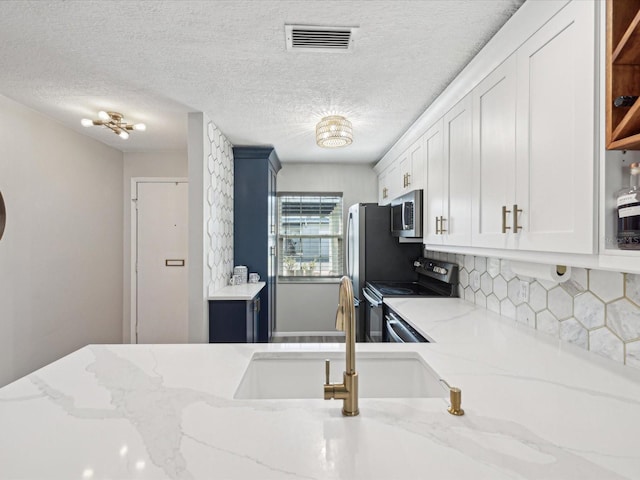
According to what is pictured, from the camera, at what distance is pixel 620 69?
92 cm

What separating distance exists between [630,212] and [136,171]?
4480 mm

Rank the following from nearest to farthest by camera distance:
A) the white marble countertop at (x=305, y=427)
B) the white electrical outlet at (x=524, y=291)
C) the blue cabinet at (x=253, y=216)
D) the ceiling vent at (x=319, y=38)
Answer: the white marble countertop at (x=305, y=427) → the ceiling vent at (x=319, y=38) → the white electrical outlet at (x=524, y=291) → the blue cabinet at (x=253, y=216)

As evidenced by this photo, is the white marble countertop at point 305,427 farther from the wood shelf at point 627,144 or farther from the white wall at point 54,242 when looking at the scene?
the white wall at point 54,242

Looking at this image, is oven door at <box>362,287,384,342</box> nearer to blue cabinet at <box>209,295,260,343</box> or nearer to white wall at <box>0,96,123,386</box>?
blue cabinet at <box>209,295,260,343</box>

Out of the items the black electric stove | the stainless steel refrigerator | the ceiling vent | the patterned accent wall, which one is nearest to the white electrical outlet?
the black electric stove

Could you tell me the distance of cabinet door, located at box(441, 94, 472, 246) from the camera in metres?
1.86

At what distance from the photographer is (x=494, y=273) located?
2.08 meters

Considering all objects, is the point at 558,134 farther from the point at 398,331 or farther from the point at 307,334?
the point at 307,334

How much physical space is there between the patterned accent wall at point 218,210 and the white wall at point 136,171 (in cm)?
93

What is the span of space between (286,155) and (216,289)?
6.23 feet

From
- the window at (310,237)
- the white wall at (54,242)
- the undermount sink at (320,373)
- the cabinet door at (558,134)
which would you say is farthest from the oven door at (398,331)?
the white wall at (54,242)

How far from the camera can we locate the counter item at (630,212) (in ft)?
2.87

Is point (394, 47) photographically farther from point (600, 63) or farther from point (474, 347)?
point (474, 347)

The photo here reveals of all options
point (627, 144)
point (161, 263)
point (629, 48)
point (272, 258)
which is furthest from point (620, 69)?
point (161, 263)
